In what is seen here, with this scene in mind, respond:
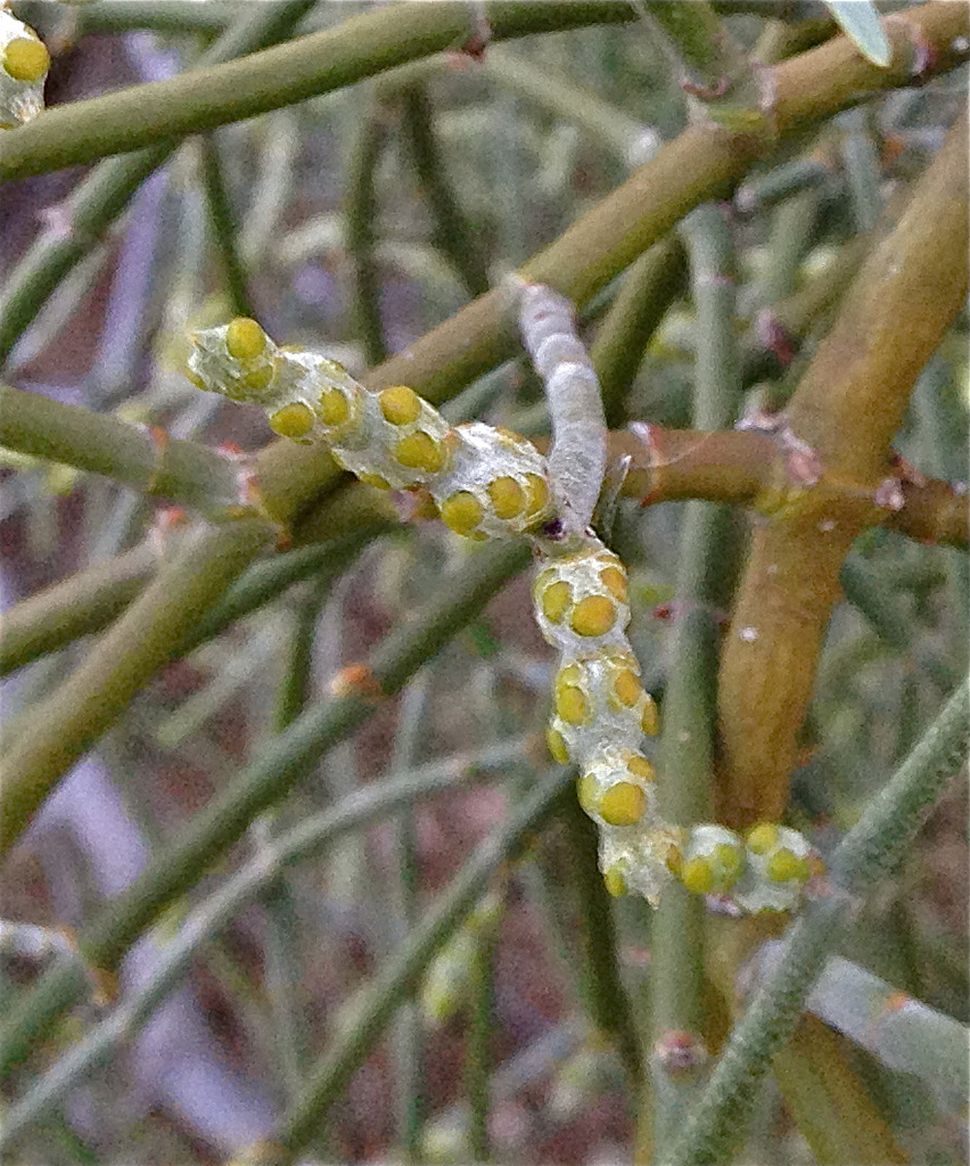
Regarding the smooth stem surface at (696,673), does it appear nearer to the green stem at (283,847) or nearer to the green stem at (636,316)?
the green stem at (636,316)

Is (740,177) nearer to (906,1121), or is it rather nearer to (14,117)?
(14,117)

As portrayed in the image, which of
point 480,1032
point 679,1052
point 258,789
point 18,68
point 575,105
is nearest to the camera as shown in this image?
point 18,68

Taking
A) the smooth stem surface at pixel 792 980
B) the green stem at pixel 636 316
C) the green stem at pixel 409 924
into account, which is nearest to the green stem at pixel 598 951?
the green stem at pixel 409 924

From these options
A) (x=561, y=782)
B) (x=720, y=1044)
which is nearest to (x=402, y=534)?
(x=561, y=782)

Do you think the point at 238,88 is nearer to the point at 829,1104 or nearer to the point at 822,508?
the point at 822,508

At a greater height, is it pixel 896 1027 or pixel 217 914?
pixel 896 1027

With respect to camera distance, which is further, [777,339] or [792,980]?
[777,339]

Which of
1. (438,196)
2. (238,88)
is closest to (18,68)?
(238,88)
